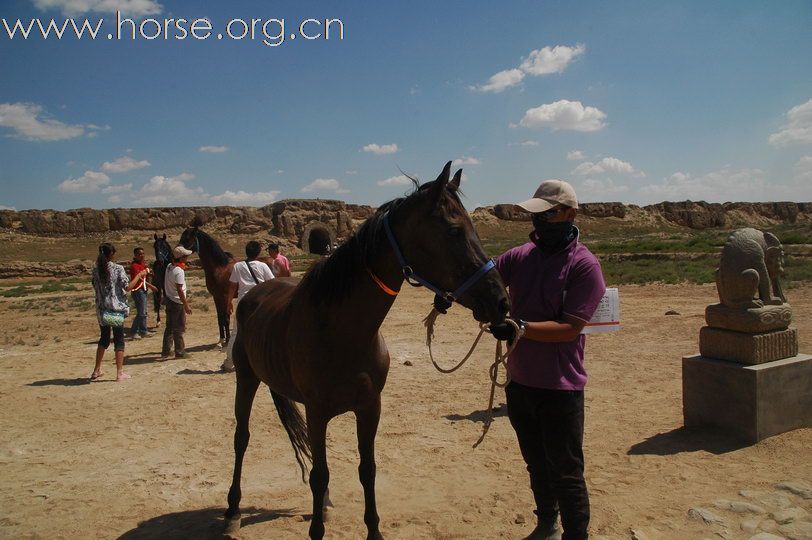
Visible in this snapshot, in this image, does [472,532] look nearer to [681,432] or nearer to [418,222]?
[418,222]

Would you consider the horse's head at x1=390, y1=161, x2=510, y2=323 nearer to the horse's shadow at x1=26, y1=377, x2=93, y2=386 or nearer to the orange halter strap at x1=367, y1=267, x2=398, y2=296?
the orange halter strap at x1=367, y1=267, x2=398, y2=296

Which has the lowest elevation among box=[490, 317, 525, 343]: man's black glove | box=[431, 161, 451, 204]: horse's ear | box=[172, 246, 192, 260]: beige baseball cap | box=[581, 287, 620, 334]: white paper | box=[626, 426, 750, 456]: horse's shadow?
box=[626, 426, 750, 456]: horse's shadow

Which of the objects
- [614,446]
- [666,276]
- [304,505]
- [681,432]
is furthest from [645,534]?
[666,276]

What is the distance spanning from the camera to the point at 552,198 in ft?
8.65

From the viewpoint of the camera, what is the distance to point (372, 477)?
10.6 feet

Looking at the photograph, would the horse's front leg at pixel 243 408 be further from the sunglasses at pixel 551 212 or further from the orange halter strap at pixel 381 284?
the sunglasses at pixel 551 212

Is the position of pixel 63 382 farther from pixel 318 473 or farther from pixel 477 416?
pixel 318 473

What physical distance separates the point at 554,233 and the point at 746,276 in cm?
305

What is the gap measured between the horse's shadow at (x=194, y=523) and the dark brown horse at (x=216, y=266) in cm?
589

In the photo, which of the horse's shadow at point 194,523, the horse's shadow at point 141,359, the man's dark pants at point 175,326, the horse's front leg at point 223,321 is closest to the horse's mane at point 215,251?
the horse's front leg at point 223,321

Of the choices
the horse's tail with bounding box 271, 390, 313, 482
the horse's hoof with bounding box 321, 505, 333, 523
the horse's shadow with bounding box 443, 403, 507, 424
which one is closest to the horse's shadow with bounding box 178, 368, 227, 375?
the horse's shadow with bounding box 443, 403, 507, 424

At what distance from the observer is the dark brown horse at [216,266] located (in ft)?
31.0

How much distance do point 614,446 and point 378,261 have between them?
342 cm

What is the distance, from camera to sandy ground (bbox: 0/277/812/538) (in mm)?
3602
